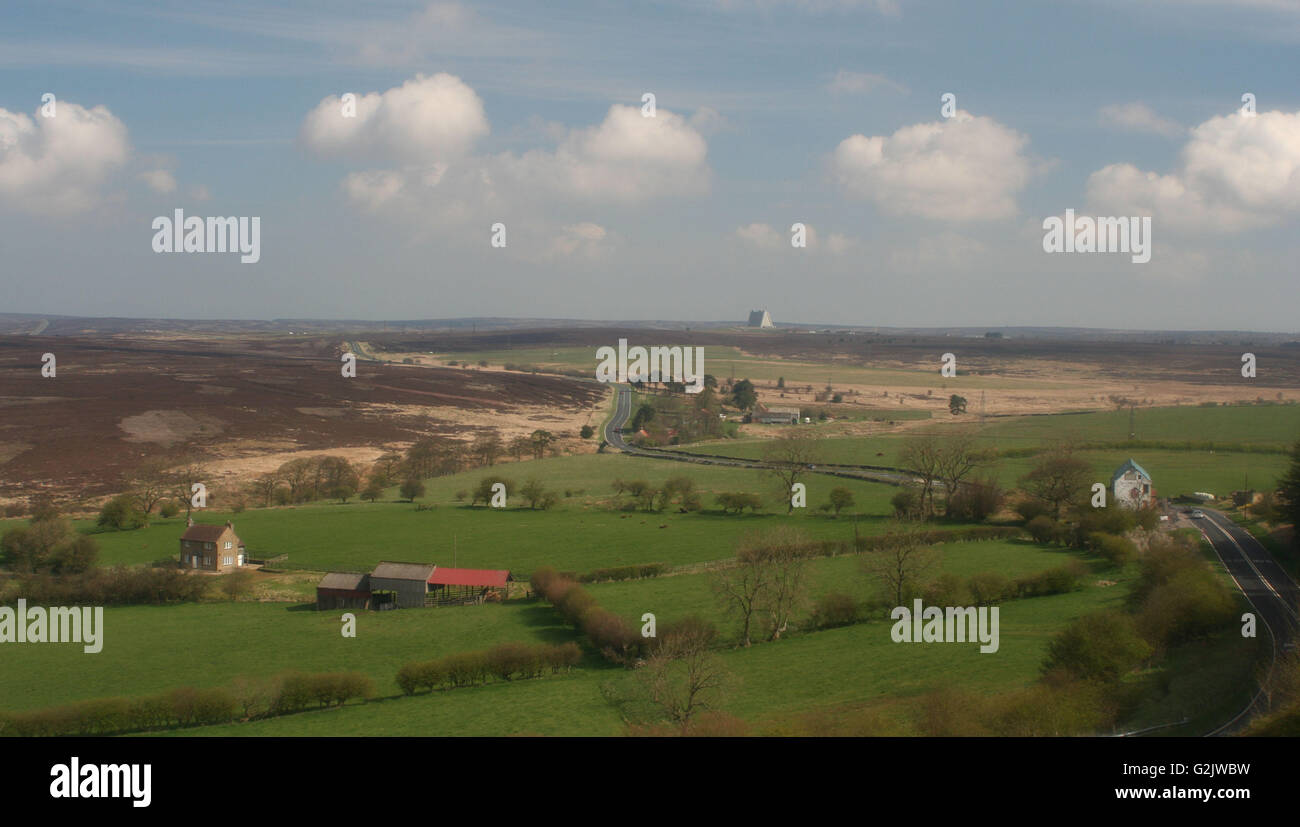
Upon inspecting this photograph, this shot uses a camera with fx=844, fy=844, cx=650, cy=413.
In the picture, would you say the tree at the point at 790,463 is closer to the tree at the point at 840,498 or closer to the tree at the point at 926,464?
the tree at the point at 840,498

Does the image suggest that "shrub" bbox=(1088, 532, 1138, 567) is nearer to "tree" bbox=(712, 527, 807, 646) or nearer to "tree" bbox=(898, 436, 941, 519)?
"tree" bbox=(898, 436, 941, 519)

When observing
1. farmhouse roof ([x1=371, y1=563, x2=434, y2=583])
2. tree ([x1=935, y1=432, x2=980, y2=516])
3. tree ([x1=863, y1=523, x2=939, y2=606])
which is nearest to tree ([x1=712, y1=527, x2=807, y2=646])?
tree ([x1=863, y1=523, x2=939, y2=606])

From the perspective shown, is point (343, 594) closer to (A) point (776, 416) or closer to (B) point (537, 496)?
(B) point (537, 496)

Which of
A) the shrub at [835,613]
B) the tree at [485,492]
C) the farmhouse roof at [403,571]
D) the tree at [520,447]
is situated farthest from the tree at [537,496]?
the shrub at [835,613]

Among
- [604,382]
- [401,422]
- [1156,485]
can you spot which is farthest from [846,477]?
[604,382]
